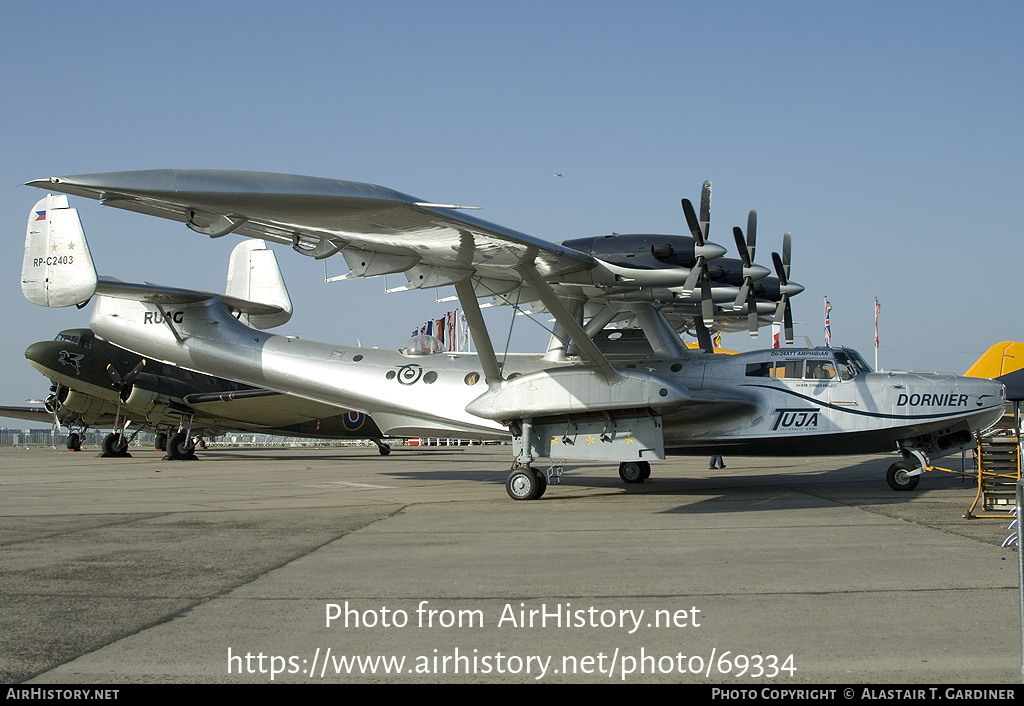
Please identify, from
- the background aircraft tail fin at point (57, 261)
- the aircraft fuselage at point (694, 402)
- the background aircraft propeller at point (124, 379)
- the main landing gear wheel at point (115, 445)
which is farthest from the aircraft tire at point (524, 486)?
the main landing gear wheel at point (115, 445)


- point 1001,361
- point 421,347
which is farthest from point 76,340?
point 1001,361

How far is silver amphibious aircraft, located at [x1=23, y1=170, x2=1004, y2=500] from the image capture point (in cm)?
1188

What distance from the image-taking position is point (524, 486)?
13055mm

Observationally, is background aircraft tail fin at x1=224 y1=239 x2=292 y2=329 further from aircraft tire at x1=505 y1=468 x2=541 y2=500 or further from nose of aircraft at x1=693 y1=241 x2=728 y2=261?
nose of aircraft at x1=693 y1=241 x2=728 y2=261

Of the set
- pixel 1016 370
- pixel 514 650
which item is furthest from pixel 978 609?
pixel 1016 370

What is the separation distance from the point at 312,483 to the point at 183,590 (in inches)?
445

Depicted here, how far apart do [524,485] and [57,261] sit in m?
9.40

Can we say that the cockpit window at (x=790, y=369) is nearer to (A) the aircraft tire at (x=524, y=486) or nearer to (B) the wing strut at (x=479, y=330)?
(A) the aircraft tire at (x=524, y=486)

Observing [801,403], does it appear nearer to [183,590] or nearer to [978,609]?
[978,609]

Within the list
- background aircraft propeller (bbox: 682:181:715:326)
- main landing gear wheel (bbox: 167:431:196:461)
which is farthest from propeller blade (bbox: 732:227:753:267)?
main landing gear wheel (bbox: 167:431:196:461)

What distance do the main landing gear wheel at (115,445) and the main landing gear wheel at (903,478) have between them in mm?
28124

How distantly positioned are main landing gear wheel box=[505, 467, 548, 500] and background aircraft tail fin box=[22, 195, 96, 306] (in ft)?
24.8

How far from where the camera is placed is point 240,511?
11.5m

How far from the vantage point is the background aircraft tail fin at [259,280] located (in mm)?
19388
